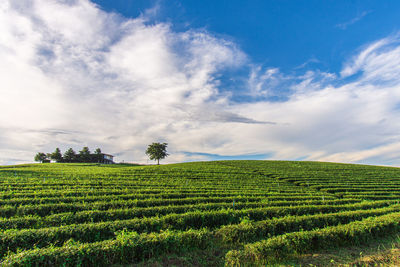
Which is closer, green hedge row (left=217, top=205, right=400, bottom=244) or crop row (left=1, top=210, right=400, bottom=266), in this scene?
crop row (left=1, top=210, right=400, bottom=266)

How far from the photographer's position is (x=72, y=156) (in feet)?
267

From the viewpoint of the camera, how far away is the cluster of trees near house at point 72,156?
80.8 metres

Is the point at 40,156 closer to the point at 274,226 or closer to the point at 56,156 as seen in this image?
the point at 56,156

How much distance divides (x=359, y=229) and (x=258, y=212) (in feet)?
16.4

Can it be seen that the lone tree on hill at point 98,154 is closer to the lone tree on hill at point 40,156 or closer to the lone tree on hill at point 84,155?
the lone tree on hill at point 84,155

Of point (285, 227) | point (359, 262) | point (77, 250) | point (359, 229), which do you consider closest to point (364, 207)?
point (359, 229)

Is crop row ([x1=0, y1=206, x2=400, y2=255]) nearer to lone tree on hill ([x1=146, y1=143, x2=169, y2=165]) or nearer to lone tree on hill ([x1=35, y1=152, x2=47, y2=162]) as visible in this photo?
lone tree on hill ([x1=146, y1=143, x2=169, y2=165])

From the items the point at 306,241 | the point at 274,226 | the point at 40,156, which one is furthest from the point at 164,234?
the point at 40,156

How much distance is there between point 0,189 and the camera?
1648 cm

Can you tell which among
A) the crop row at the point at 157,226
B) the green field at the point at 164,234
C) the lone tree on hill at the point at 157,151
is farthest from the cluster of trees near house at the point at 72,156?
the crop row at the point at 157,226

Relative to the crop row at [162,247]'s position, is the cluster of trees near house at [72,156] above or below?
above

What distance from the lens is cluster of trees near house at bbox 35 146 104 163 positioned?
265 ft

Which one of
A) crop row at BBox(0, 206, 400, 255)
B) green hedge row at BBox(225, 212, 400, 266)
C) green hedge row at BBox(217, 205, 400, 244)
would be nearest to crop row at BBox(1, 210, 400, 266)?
green hedge row at BBox(225, 212, 400, 266)

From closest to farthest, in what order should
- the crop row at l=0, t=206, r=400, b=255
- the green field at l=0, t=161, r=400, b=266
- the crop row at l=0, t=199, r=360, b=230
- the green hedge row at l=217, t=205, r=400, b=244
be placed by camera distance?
the green field at l=0, t=161, r=400, b=266, the crop row at l=0, t=206, r=400, b=255, the green hedge row at l=217, t=205, r=400, b=244, the crop row at l=0, t=199, r=360, b=230
